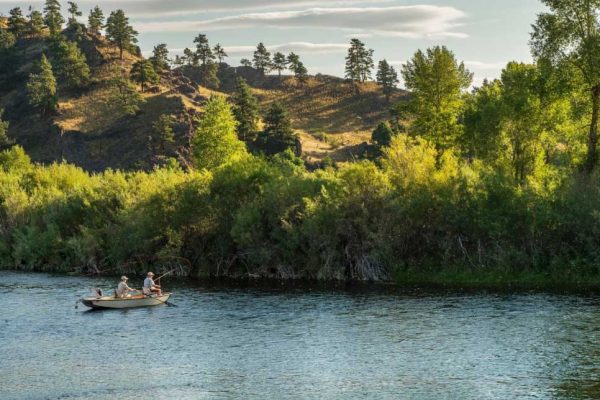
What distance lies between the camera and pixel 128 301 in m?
66.6

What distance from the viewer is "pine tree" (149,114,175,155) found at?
563ft

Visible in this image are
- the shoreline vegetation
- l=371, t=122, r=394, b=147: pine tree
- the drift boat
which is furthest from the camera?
l=371, t=122, r=394, b=147: pine tree

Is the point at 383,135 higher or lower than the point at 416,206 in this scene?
higher

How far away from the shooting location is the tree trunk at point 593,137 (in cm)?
7331

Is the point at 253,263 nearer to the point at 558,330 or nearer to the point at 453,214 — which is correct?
the point at 453,214

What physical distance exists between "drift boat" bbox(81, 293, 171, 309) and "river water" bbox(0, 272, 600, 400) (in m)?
1.08

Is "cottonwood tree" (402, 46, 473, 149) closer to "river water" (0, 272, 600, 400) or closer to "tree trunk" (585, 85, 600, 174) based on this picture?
"tree trunk" (585, 85, 600, 174)

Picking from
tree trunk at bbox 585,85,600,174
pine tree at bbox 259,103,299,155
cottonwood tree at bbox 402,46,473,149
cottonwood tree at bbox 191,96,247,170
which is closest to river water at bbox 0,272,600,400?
tree trunk at bbox 585,85,600,174

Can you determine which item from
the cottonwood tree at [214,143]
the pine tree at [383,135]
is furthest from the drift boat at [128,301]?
the pine tree at [383,135]

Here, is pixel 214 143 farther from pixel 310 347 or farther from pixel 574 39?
pixel 310 347

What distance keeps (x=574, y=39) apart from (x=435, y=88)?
23889 millimetres

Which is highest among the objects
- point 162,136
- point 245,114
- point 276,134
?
point 245,114

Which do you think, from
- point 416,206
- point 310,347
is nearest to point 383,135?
point 416,206

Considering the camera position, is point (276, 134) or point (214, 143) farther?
point (276, 134)
